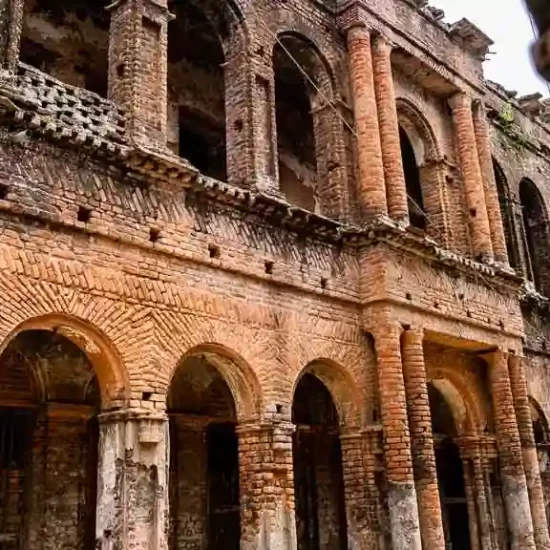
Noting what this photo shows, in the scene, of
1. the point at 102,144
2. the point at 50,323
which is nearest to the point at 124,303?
the point at 50,323

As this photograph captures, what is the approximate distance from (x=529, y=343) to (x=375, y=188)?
18.1 ft

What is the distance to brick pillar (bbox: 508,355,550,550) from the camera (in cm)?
1175

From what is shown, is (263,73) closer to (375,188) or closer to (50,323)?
(375,188)

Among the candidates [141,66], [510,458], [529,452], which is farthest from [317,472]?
[141,66]

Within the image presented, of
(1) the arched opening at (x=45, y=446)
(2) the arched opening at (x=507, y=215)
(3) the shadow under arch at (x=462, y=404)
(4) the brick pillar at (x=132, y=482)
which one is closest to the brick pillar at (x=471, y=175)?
(2) the arched opening at (x=507, y=215)

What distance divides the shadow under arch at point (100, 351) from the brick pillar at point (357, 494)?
12.8ft

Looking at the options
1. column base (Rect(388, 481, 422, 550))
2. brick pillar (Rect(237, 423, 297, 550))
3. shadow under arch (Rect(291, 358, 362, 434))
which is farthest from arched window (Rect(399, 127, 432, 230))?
brick pillar (Rect(237, 423, 297, 550))

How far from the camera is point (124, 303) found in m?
7.52

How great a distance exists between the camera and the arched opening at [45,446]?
8.97m

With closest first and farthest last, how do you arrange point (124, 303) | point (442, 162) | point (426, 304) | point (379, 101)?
point (124, 303)
point (426, 304)
point (379, 101)
point (442, 162)

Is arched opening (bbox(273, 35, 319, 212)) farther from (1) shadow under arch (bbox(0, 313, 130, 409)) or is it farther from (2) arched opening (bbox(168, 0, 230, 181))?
(1) shadow under arch (bbox(0, 313, 130, 409))

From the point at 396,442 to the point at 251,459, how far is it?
219 centimetres

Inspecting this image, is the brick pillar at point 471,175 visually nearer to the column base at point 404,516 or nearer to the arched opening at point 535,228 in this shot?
the arched opening at point 535,228

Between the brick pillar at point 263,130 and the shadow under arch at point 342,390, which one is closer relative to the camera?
the brick pillar at point 263,130
